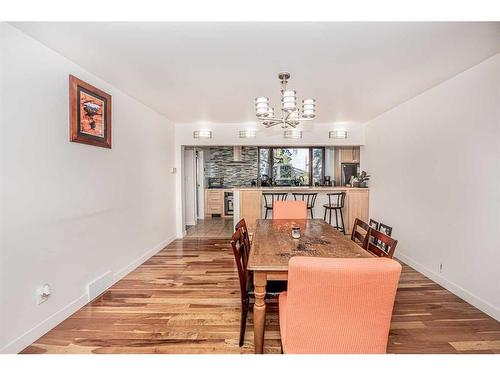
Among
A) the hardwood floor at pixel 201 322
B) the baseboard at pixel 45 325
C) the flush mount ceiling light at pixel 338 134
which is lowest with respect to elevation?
the hardwood floor at pixel 201 322

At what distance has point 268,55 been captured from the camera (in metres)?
2.20

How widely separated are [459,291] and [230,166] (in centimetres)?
647

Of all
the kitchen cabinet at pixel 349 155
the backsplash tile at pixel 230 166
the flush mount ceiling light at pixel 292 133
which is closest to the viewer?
the flush mount ceiling light at pixel 292 133

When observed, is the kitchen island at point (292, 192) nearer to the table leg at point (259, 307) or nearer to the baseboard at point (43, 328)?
the baseboard at point (43, 328)

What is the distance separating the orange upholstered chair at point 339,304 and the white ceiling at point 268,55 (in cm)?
163

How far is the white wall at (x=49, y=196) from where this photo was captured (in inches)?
68.7

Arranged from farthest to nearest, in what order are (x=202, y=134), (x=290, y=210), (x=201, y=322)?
(x=202, y=134) → (x=290, y=210) → (x=201, y=322)

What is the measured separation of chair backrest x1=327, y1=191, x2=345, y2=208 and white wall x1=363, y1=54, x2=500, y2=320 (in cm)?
121

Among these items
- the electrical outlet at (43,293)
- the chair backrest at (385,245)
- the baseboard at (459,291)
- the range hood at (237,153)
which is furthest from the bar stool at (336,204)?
the electrical outlet at (43,293)

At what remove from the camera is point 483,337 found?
1968 mm

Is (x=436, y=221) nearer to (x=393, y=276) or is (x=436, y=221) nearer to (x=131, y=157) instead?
(x=393, y=276)

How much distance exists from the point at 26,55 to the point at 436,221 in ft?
14.3

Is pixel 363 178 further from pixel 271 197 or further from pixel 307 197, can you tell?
pixel 271 197

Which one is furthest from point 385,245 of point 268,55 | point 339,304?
point 268,55
